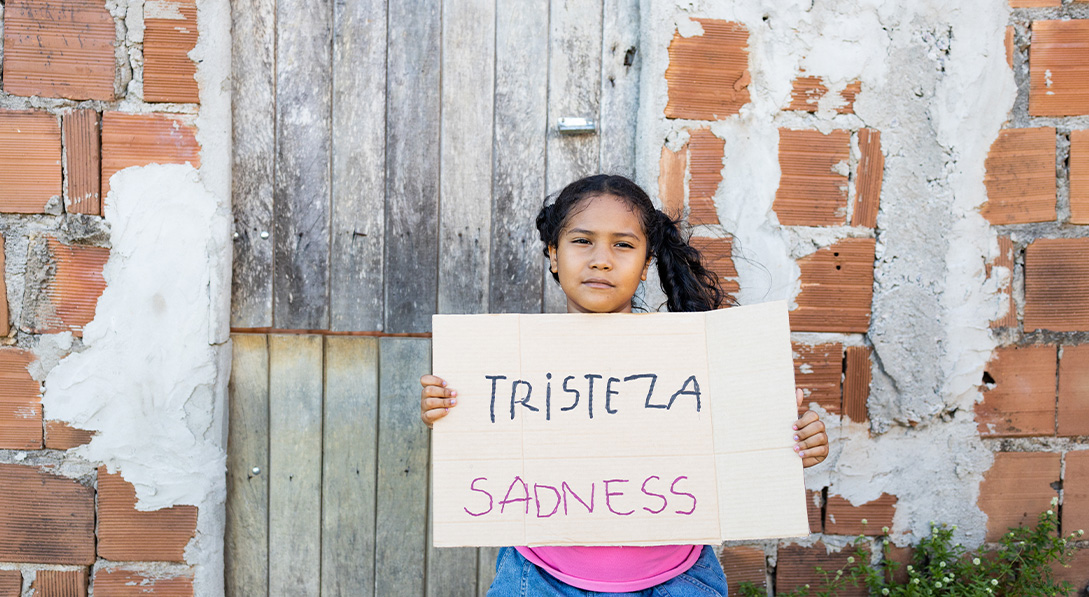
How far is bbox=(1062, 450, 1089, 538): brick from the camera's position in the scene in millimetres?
1746

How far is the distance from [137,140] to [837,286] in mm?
1756

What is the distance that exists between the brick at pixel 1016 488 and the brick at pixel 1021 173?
0.62 meters

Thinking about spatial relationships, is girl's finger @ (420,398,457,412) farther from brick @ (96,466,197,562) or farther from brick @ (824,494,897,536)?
brick @ (824,494,897,536)

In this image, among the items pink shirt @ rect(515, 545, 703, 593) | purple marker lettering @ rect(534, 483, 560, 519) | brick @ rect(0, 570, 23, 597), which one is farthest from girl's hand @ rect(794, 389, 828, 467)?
brick @ rect(0, 570, 23, 597)

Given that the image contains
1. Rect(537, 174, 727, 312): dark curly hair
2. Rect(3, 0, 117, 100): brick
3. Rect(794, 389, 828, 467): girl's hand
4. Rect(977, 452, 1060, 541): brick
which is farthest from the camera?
Rect(977, 452, 1060, 541): brick

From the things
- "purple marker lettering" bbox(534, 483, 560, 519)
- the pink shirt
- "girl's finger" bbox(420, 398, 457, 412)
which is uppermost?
"girl's finger" bbox(420, 398, 457, 412)

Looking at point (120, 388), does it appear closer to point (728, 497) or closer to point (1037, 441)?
point (728, 497)

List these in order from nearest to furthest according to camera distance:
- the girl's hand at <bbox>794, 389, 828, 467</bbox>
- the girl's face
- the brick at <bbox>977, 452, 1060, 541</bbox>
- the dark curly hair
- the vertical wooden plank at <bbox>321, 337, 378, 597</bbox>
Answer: the girl's hand at <bbox>794, 389, 828, 467</bbox>
the girl's face
the dark curly hair
the brick at <bbox>977, 452, 1060, 541</bbox>
the vertical wooden plank at <bbox>321, 337, 378, 597</bbox>

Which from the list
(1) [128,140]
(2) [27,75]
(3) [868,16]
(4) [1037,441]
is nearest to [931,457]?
(4) [1037,441]

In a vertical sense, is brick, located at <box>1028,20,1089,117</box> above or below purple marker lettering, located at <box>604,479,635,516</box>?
above

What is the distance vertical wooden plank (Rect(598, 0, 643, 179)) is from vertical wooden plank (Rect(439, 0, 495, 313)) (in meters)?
0.30

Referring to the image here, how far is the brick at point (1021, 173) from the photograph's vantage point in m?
1.71

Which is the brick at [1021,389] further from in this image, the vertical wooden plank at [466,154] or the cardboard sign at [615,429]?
the vertical wooden plank at [466,154]

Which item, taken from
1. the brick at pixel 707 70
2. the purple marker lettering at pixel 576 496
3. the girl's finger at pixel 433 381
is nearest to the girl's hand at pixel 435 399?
the girl's finger at pixel 433 381
